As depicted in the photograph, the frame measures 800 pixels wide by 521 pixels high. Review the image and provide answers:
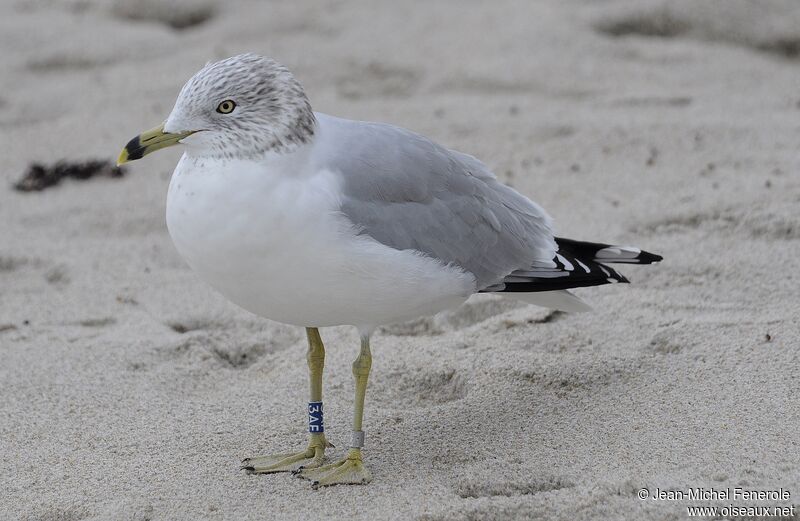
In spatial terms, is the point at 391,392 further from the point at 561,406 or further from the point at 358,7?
the point at 358,7

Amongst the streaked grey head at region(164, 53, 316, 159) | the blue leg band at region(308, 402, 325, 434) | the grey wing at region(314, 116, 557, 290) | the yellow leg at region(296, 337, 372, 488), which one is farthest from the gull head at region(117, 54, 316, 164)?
the blue leg band at region(308, 402, 325, 434)

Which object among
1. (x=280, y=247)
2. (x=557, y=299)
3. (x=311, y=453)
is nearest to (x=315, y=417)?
(x=311, y=453)

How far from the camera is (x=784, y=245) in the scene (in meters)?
4.56

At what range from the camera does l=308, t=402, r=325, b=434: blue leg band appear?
137 inches

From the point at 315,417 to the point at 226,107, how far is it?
105cm

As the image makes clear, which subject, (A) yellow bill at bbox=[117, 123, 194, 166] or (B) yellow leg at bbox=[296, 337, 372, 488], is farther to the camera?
(B) yellow leg at bbox=[296, 337, 372, 488]

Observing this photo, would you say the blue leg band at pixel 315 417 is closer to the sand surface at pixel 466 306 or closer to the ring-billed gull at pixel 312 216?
the ring-billed gull at pixel 312 216

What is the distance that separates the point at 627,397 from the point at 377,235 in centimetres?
114

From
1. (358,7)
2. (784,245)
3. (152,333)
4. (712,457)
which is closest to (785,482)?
(712,457)

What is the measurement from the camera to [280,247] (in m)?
3.01

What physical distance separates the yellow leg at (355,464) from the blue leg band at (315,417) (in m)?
0.13

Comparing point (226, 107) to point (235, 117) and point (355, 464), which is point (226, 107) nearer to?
point (235, 117)

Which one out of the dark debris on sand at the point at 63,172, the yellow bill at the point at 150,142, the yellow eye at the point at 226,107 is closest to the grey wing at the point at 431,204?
the yellow eye at the point at 226,107

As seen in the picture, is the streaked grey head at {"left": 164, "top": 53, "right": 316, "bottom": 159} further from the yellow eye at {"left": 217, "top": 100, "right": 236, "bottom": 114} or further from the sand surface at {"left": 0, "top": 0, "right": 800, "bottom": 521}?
the sand surface at {"left": 0, "top": 0, "right": 800, "bottom": 521}
